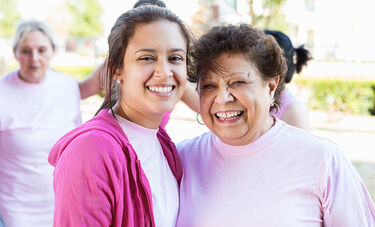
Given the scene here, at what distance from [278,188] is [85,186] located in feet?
2.85

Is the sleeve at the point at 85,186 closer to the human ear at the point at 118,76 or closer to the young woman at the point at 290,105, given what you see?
the human ear at the point at 118,76

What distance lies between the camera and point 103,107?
6.79ft

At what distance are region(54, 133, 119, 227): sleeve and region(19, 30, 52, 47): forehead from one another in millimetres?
2259

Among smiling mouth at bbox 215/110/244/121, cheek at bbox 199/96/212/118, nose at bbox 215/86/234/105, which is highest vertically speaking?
nose at bbox 215/86/234/105

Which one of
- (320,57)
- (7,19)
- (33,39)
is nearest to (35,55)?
(33,39)

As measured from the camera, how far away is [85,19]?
169ft

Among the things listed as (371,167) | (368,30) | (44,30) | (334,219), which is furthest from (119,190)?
(368,30)

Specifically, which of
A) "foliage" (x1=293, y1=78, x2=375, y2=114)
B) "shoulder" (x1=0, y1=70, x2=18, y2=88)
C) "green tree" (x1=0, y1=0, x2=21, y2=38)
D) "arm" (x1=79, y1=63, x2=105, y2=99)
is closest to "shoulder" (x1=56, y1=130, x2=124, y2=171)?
"shoulder" (x1=0, y1=70, x2=18, y2=88)

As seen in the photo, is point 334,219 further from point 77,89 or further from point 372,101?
point 372,101

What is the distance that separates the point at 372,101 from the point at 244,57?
42.1ft

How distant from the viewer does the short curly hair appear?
6.36 ft

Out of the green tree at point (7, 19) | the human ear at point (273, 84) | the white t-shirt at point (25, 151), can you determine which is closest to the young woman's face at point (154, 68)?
the human ear at point (273, 84)

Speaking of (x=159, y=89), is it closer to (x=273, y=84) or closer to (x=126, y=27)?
(x=126, y=27)

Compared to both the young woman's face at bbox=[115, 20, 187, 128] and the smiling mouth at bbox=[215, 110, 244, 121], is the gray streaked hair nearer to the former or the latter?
the young woman's face at bbox=[115, 20, 187, 128]
